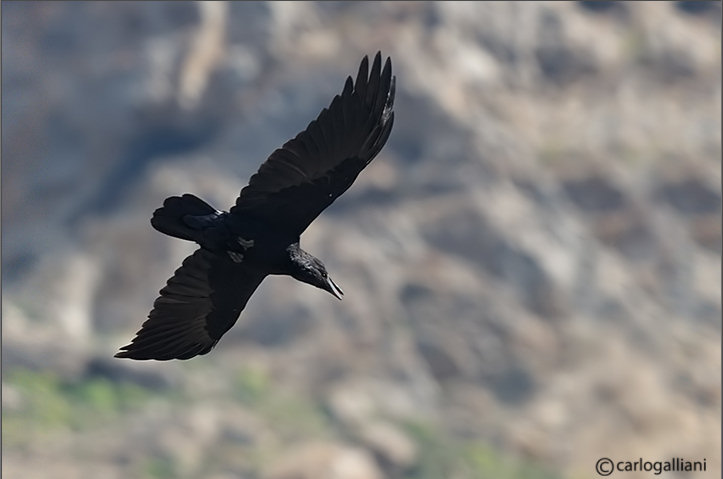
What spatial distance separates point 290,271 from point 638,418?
7271 cm

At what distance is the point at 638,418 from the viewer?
3329 inches

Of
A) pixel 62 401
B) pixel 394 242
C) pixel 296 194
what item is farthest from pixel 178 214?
pixel 394 242

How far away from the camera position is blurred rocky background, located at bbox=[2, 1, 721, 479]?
86500 millimetres

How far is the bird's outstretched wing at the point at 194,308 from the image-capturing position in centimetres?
1598

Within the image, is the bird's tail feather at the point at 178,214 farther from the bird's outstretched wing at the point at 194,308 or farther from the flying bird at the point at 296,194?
the bird's outstretched wing at the point at 194,308

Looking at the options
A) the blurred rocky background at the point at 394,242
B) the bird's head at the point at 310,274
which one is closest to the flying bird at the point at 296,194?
the bird's head at the point at 310,274

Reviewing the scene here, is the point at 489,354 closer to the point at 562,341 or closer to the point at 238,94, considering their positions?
the point at 562,341

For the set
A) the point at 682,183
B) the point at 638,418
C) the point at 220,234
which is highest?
the point at 682,183

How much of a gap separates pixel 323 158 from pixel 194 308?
9.04 ft

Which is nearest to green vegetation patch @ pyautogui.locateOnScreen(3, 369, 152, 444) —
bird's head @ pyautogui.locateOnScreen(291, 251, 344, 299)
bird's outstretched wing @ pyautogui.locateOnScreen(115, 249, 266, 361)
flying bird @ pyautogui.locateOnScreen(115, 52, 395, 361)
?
bird's outstretched wing @ pyautogui.locateOnScreen(115, 249, 266, 361)

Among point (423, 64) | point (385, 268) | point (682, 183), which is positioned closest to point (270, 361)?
point (385, 268)

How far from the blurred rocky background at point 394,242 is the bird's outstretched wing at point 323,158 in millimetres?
66159

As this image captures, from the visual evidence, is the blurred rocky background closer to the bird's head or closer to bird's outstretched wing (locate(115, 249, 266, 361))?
bird's outstretched wing (locate(115, 249, 266, 361))

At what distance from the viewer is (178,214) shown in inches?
575
